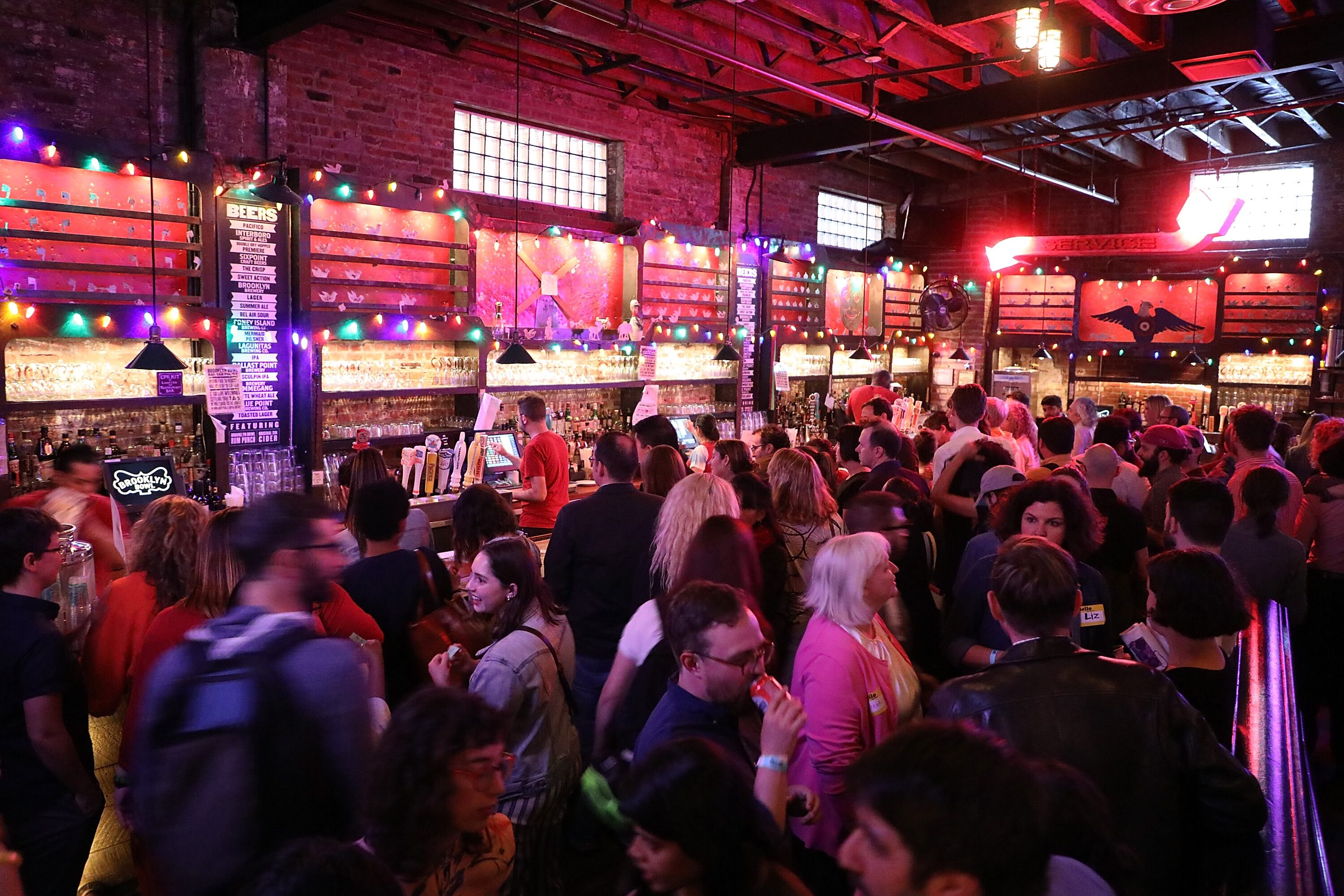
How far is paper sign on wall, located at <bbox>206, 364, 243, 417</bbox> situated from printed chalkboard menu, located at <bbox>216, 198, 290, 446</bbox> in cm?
4

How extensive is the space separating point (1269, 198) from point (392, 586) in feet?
43.1

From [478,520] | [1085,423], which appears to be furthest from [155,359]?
[1085,423]

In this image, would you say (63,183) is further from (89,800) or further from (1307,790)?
(1307,790)

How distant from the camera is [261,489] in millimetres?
6496

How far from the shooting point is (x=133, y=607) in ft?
9.31

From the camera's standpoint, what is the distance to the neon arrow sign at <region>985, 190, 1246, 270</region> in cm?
884

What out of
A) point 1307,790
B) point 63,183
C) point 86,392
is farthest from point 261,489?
point 1307,790

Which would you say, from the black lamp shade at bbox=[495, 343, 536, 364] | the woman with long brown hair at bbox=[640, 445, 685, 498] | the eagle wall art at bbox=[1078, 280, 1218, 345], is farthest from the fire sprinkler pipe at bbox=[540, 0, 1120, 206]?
the eagle wall art at bbox=[1078, 280, 1218, 345]

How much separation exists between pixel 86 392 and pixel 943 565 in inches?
201

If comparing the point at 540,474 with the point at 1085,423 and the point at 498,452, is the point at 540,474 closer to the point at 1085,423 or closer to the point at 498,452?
the point at 498,452

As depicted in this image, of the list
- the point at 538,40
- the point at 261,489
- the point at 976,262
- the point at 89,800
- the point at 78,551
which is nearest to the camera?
the point at 89,800

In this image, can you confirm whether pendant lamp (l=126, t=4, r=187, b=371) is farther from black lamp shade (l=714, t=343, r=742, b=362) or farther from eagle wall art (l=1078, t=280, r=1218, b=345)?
eagle wall art (l=1078, t=280, r=1218, b=345)

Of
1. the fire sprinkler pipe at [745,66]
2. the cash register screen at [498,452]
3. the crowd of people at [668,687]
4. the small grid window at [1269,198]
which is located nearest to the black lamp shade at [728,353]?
the cash register screen at [498,452]

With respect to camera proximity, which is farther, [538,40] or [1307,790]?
[538,40]
